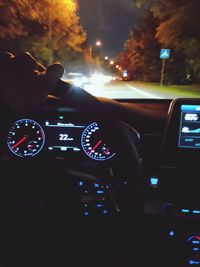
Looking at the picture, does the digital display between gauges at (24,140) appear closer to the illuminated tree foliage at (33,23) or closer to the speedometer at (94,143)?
the speedometer at (94,143)

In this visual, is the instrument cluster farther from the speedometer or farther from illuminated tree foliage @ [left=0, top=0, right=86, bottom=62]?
illuminated tree foliage @ [left=0, top=0, right=86, bottom=62]

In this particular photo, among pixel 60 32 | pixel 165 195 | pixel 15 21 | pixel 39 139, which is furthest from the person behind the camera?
pixel 60 32

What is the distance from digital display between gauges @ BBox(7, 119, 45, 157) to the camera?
3342mm

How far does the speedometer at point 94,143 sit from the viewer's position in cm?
334

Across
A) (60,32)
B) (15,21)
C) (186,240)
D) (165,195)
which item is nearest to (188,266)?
(186,240)

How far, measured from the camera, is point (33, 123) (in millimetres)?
3428

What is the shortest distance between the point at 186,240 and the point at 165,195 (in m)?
0.34

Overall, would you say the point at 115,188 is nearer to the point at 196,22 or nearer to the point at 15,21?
the point at 15,21

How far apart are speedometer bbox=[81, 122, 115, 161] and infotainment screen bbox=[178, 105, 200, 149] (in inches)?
22.3

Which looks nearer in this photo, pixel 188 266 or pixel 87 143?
pixel 188 266

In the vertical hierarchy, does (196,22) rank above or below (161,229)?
above

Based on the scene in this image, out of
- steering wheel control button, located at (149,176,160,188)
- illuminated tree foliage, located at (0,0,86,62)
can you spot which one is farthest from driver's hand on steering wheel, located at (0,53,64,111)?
illuminated tree foliage, located at (0,0,86,62)

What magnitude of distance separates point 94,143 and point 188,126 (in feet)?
2.31

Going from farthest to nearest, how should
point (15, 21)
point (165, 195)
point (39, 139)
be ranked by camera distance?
point (15, 21)
point (39, 139)
point (165, 195)
